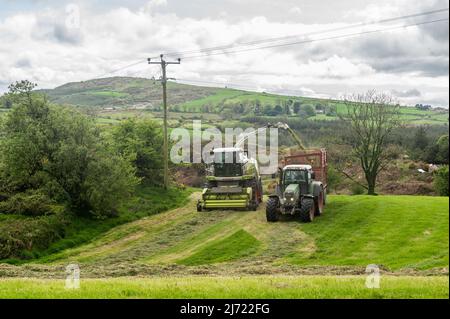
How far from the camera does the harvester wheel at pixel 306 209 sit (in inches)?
1083

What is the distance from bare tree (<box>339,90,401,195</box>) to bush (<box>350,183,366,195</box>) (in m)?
2.10

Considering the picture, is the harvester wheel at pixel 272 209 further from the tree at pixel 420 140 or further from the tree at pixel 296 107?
→ the tree at pixel 296 107

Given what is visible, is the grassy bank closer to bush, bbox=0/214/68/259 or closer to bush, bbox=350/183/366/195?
bush, bbox=0/214/68/259

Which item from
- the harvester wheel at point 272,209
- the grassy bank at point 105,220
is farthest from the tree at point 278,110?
the harvester wheel at point 272,209

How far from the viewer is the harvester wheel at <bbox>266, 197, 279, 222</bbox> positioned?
28094 mm

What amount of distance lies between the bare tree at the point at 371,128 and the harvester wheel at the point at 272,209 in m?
20.3

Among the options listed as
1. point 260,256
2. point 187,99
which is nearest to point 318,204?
point 260,256

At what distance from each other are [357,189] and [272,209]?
936 inches

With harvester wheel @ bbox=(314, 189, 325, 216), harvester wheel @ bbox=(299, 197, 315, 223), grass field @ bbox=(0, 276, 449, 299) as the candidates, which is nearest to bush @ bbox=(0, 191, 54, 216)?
harvester wheel @ bbox=(299, 197, 315, 223)

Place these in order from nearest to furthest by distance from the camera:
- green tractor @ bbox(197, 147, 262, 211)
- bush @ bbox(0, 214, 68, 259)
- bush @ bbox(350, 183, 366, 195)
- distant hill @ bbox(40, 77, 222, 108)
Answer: bush @ bbox(0, 214, 68, 259), green tractor @ bbox(197, 147, 262, 211), bush @ bbox(350, 183, 366, 195), distant hill @ bbox(40, 77, 222, 108)

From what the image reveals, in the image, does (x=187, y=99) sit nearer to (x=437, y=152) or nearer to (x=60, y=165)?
(x=437, y=152)

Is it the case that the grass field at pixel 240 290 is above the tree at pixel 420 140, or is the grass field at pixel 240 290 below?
below

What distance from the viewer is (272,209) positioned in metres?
28.1
